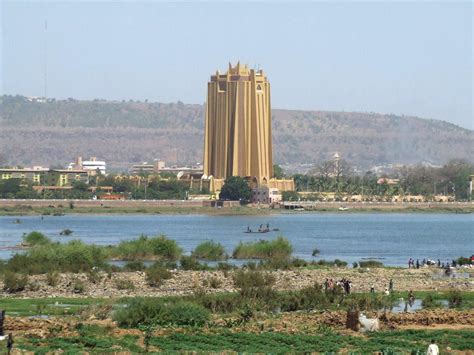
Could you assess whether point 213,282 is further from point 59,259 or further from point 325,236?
point 325,236

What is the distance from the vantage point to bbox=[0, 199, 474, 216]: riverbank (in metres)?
153

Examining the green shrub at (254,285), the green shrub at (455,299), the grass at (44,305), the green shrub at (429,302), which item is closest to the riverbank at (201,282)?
the green shrub at (254,285)

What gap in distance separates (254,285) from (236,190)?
12354 cm

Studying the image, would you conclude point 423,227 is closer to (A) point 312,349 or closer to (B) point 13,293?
(B) point 13,293

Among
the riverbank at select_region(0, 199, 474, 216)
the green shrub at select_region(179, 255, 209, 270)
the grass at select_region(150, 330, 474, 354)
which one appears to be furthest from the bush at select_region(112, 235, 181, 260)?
the riverbank at select_region(0, 199, 474, 216)

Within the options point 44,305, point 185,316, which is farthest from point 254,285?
point 185,316

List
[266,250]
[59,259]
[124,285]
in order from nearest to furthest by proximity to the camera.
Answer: [124,285] < [59,259] < [266,250]

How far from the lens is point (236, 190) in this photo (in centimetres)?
16425

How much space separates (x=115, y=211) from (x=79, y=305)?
387ft

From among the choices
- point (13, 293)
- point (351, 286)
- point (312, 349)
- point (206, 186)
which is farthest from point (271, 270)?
Answer: point (206, 186)

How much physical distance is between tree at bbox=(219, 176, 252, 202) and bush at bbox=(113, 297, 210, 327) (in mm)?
129328

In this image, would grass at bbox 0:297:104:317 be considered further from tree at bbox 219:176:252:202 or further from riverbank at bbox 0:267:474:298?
tree at bbox 219:176:252:202

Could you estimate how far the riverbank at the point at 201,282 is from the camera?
138ft

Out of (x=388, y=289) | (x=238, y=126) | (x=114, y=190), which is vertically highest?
(x=238, y=126)
